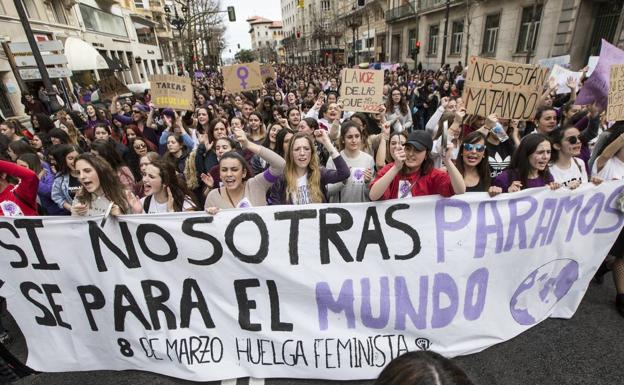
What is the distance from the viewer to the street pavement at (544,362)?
2.33 m

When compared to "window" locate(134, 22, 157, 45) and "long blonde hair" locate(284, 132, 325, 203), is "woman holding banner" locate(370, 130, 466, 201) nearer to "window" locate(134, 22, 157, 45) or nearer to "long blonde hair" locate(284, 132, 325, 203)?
"long blonde hair" locate(284, 132, 325, 203)

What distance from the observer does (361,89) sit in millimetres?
4555

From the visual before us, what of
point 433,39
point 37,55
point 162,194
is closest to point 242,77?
point 162,194

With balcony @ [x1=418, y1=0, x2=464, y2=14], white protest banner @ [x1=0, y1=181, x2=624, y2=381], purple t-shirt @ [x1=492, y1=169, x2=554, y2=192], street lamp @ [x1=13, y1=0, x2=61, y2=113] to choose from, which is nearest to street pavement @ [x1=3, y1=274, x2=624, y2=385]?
white protest banner @ [x1=0, y1=181, x2=624, y2=381]

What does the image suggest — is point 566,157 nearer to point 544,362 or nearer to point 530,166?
point 530,166

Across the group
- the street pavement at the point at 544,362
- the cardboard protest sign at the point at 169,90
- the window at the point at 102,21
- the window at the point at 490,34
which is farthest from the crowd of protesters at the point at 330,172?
the window at the point at 102,21

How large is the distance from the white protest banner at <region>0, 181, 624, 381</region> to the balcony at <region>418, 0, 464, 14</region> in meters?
27.3

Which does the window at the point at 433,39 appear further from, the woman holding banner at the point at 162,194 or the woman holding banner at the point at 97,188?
the woman holding banner at the point at 97,188

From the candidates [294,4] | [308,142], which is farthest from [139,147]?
[294,4]

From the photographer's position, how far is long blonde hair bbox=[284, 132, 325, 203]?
2.88 meters

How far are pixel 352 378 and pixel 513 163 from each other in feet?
7.72

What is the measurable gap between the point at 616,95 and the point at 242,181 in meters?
3.69

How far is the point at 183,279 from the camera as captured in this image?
232 cm

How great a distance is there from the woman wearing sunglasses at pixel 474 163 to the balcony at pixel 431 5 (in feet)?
86.7
